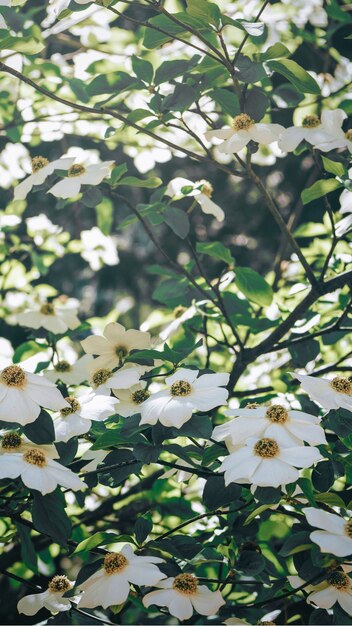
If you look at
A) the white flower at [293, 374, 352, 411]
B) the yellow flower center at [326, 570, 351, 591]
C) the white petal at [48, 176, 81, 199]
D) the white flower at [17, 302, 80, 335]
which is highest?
the white petal at [48, 176, 81, 199]

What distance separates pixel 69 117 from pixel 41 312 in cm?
54

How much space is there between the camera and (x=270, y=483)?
67 centimetres

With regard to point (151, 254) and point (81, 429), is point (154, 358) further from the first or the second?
point (151, 254)

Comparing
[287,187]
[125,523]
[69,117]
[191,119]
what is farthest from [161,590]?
[287,187]

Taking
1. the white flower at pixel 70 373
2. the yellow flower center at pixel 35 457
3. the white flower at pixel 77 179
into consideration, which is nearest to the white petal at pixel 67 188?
the white flower at pixel 77 179

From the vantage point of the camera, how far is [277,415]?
2.47ft

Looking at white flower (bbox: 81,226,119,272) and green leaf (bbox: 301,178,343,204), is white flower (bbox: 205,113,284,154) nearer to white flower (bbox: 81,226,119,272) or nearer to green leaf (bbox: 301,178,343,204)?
green leaf (bbox: 301,178,343,204)

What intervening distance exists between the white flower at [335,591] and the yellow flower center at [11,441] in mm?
345

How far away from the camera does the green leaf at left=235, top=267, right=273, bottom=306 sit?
115 cm

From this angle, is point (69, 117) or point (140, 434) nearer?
point (140, 434)

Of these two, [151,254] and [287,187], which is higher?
[287,187]

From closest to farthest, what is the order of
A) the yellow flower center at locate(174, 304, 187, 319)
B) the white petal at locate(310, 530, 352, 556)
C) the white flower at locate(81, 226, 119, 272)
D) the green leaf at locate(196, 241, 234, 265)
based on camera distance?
the white petal at locate(310, 530, 352, 556) < the green leaf at locate(196, 241, 234, 265) < the yellow flower center at locate(174, 304, 187, 319) < the white flower at locate(81, 226, 119, 272)

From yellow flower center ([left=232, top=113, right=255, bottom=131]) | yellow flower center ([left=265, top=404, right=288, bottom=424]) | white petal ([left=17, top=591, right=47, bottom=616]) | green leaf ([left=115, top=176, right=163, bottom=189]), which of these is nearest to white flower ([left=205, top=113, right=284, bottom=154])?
yellow flower center ([left=232, top=113, right=255, bottom=131])

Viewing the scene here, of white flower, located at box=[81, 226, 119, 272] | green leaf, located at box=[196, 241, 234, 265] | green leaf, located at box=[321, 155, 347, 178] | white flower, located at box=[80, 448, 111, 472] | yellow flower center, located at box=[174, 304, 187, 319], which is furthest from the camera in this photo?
white flower, located at box=[81, 226, 119, 272]
